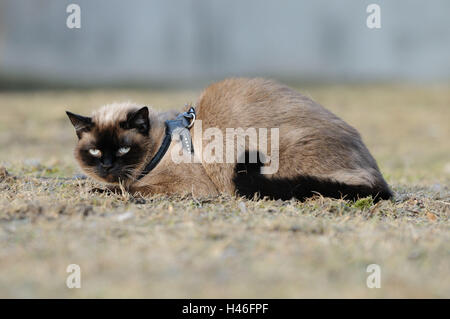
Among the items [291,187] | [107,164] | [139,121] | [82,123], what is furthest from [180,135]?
[291,187]

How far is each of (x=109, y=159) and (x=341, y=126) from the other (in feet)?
Result: 5.97

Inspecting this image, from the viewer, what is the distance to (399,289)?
2.18 m

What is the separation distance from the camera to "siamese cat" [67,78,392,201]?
3.47 m

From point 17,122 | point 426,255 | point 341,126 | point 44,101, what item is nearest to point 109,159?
point 341,126

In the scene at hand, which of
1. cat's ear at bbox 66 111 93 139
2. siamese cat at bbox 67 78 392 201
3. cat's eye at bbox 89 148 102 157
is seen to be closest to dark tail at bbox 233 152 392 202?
siamese cat at bbox 67 78 392 201

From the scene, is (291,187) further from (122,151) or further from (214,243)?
(122,151)

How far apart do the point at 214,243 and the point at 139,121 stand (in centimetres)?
155

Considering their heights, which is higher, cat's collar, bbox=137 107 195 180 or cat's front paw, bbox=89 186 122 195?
cat's collar, bbox=137 107 195 180

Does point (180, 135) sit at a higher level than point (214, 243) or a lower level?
higher

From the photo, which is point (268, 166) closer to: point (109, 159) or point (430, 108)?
point (109, 159)

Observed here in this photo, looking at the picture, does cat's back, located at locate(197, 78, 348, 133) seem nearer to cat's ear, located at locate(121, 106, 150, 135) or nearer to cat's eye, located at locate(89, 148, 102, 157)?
cat's ear, located at locate(121, 106, 150, 135)

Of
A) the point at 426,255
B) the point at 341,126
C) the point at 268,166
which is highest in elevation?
the point at 341,126

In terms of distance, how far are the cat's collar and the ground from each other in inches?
14.4

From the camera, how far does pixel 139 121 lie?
3781mm
